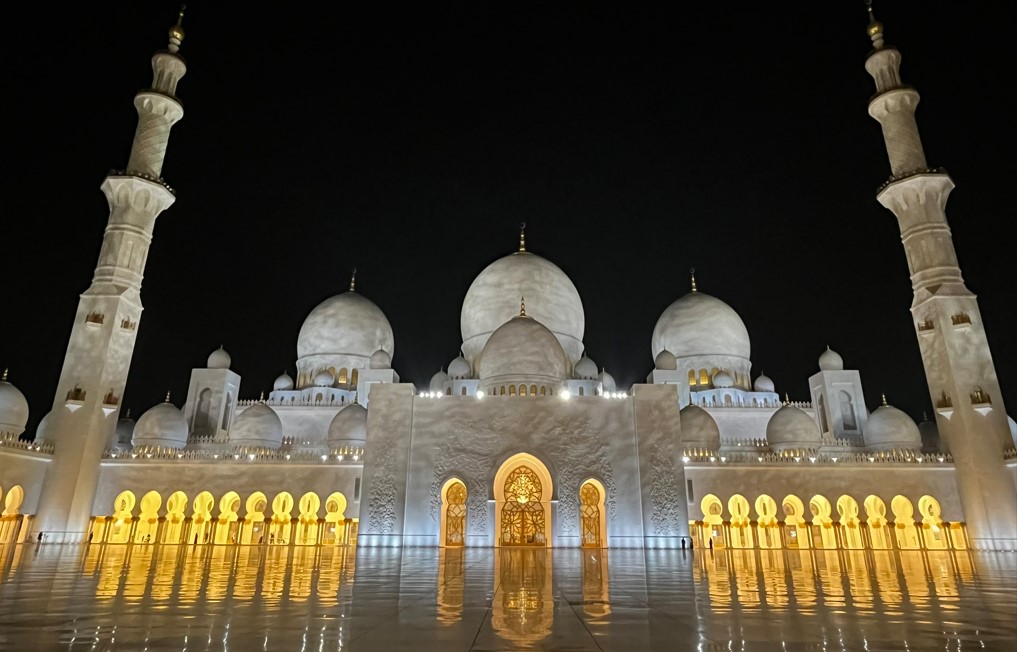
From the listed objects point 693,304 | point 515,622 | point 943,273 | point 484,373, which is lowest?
point 515,622

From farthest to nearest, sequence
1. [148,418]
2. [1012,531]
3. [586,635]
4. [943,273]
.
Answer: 1. [148,418]
2. [943,273]
3. [1012,531]
4. [586,635]

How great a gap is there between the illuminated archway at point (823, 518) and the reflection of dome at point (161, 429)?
21.6 meters

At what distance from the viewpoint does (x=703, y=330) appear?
2716 cm

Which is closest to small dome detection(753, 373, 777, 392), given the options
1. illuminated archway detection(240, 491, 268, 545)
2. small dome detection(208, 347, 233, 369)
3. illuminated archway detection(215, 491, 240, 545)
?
illuminated archway detection(240, 491, 268, 545)

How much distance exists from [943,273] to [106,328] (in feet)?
89.8

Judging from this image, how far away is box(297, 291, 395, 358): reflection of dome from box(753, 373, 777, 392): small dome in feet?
57.3

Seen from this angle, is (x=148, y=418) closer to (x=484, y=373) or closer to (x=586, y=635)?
(x=484, y=373)

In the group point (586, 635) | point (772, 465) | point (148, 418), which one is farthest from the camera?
point (148, 418)

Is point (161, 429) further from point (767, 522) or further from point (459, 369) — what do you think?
point (767, 522)

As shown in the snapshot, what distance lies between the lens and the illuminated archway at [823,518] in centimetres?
1753

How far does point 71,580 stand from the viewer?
226 inches

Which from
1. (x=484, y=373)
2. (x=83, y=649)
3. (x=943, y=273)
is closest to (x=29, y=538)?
(x=484, y=373)

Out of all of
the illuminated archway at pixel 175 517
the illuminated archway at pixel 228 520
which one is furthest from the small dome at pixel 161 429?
the illuminated archway at pixel 228 520

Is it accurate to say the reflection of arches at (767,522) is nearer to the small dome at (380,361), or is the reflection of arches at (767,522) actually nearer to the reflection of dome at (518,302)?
the reflection of dome at (518,302)
